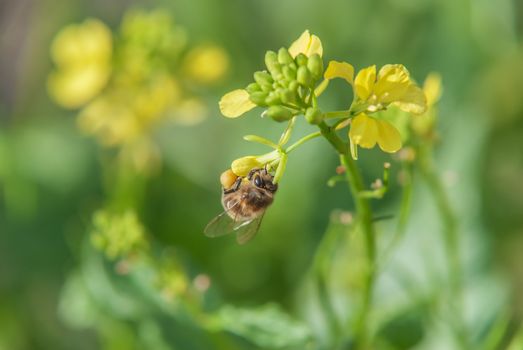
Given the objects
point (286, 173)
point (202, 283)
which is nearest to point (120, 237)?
point (202, 283)

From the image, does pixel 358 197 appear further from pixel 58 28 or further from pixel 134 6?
pixel 134 6

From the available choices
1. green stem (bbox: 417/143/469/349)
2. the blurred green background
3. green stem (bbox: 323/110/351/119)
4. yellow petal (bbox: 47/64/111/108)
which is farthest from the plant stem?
yellow petal (bbox: 47/64/111/108)

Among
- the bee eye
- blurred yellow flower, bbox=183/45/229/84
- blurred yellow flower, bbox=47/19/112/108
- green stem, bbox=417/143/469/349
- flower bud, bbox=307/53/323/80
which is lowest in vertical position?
the bee eye

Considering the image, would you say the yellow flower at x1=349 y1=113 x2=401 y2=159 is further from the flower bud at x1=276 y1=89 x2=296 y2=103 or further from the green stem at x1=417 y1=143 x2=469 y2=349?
the green stem at x1=417 y1=143 x2=469 y2=349

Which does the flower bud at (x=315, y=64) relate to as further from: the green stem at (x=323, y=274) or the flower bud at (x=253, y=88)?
the green stem at (x=323, y=274)

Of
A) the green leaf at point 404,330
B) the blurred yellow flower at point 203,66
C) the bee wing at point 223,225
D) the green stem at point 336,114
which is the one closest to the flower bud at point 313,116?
the green stem at point 336,114

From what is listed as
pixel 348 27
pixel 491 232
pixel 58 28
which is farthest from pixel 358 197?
pixel 58 28
